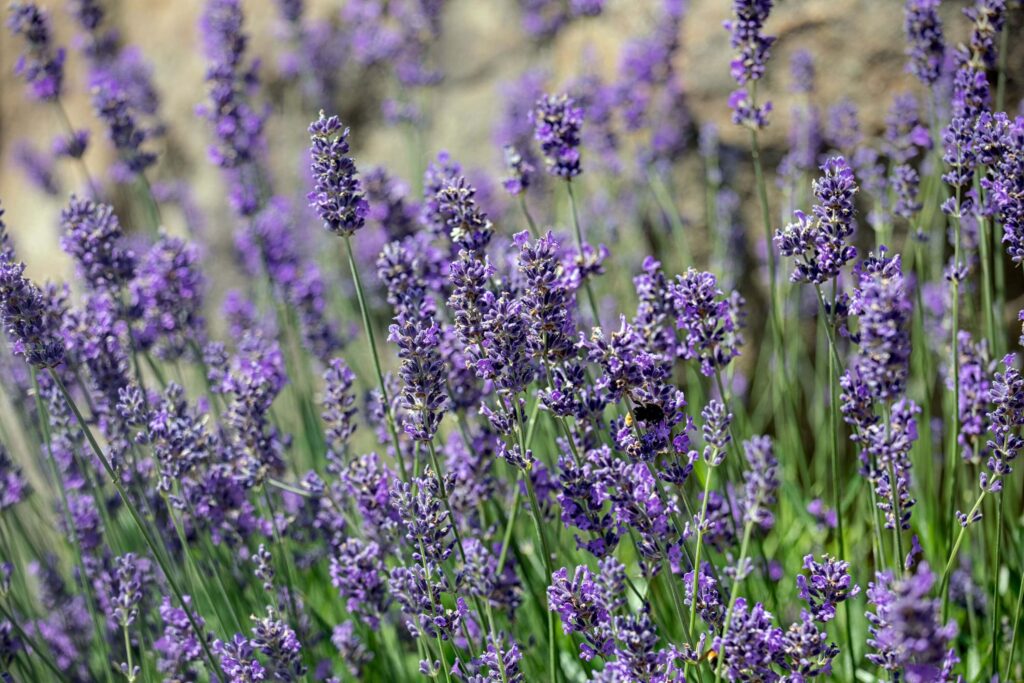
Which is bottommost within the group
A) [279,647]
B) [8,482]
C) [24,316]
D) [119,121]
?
[279,647]

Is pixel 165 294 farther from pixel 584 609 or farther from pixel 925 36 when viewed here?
pixel 925 36

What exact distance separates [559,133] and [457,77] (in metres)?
4.29

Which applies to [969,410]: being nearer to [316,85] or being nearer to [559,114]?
[559,114]

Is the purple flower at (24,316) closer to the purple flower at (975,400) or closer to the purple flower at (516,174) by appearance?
the purple flower at (516,174)

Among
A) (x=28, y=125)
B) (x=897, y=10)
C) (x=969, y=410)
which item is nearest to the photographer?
(x=969, y=410)

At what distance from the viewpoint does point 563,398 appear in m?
2.11

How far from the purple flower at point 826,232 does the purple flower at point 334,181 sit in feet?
3.39

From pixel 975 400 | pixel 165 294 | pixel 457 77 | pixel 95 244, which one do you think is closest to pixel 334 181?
pixel 95 244

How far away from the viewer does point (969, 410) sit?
2680 millimetres

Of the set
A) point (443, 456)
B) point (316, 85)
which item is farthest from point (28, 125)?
point (443, 456)

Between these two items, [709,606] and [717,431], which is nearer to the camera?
[717,431]

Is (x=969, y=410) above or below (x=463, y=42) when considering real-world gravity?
below

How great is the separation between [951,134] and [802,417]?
9.40 ft

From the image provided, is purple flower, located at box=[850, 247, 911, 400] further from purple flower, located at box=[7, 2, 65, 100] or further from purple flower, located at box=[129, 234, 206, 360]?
purple flower, located at box=[7, 2, 65, 100]
